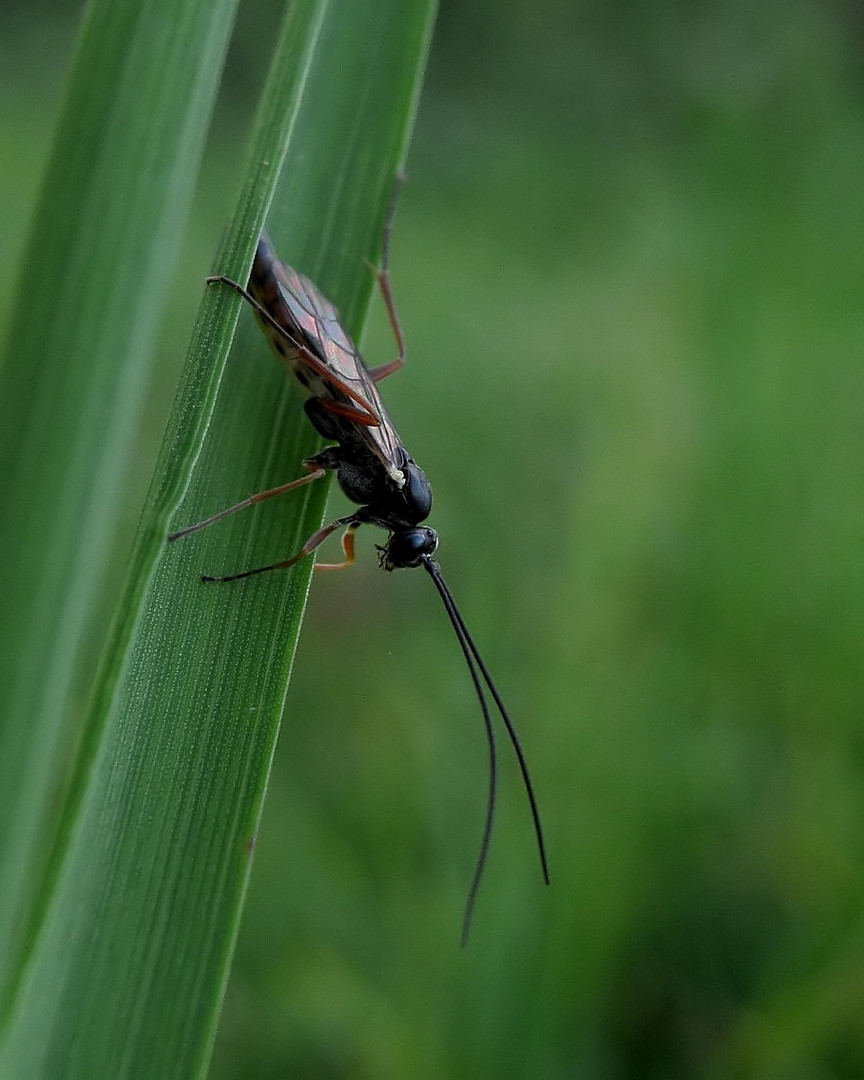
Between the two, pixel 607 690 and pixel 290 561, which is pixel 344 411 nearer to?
pixel 290 561

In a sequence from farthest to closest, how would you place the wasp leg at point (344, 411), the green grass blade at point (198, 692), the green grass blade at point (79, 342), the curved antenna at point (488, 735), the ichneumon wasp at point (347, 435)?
the wasp leg at point (344, 411), the ichneumon wasp at point (347, 435), the curved antenna at point (488, 735), the green grass blade at point (198, 692), the green grass blade at point (79, 342)

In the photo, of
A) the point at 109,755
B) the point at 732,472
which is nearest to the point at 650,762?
the point at 732,472

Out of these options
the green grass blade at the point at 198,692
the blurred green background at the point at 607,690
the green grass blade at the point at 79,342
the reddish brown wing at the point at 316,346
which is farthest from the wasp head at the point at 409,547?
the green grass blade at the point at 79,342

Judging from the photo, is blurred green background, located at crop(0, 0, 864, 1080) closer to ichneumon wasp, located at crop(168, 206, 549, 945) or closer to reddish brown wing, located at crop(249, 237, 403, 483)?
ichneumon wasp, located at crop(168, 206, 549, 945)

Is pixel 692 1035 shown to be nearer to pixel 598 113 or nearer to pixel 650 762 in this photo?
pixel 650 762

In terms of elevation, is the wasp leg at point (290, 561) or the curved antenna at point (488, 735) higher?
the wasp leg at point (290, 561)

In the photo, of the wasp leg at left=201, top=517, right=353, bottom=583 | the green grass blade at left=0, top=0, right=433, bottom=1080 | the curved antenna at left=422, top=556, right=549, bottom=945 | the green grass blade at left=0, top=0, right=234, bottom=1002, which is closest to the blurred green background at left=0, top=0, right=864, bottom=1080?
the wasp leg at left=201, top=517, right=353, bottom=583

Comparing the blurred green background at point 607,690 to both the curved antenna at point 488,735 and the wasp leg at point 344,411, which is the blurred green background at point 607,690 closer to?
the curved antenna at point 488,735
